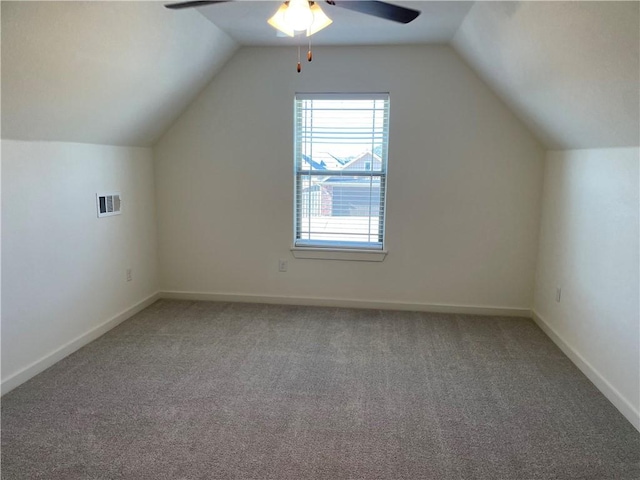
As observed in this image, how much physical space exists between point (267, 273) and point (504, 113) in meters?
2.55

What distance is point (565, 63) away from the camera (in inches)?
94.5

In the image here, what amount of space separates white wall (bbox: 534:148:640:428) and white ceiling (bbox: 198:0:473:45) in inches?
52.9

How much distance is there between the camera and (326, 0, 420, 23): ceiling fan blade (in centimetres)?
191

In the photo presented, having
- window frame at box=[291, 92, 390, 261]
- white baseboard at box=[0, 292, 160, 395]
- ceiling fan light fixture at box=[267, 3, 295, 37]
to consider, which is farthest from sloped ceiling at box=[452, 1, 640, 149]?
white baseboard at box=[0, 292, 160, 395]

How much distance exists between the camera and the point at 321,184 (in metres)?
4.15

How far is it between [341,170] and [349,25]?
4.07 feet

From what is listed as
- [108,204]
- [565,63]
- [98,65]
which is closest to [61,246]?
[108,204]

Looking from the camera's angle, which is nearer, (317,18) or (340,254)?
(317,18)

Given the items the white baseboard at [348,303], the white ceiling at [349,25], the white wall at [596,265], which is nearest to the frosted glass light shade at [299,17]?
the white ceiling at [349,25]

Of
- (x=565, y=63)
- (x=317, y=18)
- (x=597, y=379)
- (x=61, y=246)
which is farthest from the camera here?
(x=61, y=246)

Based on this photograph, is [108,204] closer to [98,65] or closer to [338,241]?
[98,65]

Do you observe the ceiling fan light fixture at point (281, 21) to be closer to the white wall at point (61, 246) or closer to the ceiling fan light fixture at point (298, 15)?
the ceiling fan light fixture at point (298, 15)

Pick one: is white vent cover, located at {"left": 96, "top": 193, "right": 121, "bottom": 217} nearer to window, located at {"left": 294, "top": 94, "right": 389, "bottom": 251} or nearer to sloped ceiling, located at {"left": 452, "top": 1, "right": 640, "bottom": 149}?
window, located at {"left": 294, "top": 94, "right": 389, "bottom": 251}

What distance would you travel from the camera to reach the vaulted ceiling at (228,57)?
2059 millimetres
